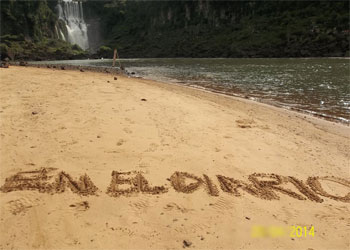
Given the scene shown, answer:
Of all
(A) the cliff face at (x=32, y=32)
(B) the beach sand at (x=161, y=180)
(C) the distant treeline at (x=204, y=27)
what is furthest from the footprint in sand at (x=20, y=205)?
(A) the cliff face at (x=32, y=32)

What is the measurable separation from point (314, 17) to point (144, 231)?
310 ft

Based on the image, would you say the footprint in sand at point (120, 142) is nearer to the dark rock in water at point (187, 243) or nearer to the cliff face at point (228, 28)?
the dark rock in water at point (187, 243)

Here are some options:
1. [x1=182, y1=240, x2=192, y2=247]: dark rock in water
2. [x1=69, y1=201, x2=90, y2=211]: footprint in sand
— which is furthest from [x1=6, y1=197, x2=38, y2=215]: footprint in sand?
[x1=182, y1=240, x2=192, y2=247]: dark rock in water

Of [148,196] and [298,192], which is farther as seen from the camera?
[298,192]

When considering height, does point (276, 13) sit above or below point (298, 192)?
above

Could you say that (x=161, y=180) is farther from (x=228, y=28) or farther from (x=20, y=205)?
(x=228, y=28)

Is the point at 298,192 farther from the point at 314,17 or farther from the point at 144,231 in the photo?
the point at 314,17

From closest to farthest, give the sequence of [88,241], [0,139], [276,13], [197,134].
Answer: [88,241]
[0,139]
[197,134]
[276,13]

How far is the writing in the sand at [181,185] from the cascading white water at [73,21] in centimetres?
13335

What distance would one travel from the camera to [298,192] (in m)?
4.91

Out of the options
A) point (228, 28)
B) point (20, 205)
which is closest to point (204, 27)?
point (228, 28)

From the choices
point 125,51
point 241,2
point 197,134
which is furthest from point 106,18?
point 197,134

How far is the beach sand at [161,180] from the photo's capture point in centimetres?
361

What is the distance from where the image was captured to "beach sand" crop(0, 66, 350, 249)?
3.61 metres
